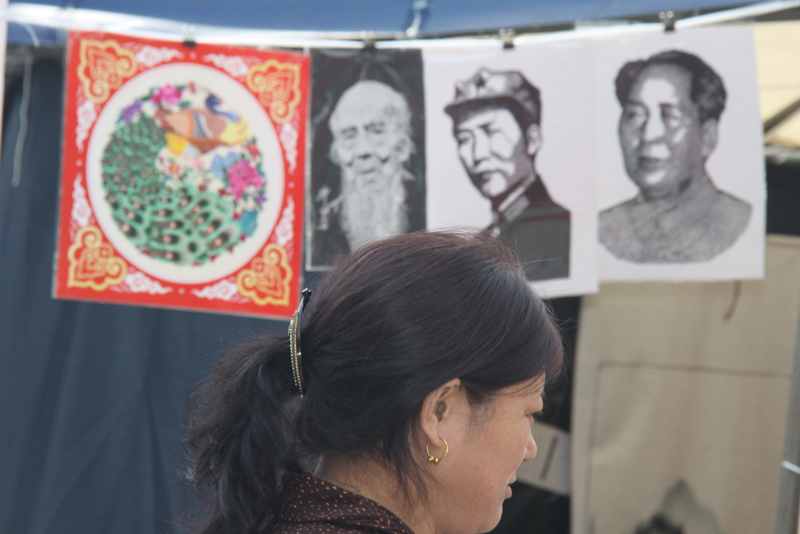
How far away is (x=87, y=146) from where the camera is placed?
6.16 ft

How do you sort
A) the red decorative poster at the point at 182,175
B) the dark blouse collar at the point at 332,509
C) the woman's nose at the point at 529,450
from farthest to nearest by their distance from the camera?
the red decorative poster at the point at 182,175 → the woman's nose at the point at 529,450 → the dark blouse collar at the point at 332,509

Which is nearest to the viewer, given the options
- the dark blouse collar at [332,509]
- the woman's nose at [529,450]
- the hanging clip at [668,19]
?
the dark blouse collar at [332,509]

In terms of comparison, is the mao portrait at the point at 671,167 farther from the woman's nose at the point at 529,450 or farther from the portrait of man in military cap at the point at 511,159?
the woman's nose at the point at 529,450

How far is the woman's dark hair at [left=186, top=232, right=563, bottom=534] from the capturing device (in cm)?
81

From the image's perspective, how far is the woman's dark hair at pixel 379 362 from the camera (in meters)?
0.81

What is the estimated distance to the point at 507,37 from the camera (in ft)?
6.74

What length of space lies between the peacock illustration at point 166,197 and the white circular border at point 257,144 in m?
0.02

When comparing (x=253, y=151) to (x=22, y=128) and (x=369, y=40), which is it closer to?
(x=369, y=40)

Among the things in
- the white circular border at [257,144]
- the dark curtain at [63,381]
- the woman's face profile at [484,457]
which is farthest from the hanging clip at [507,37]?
the woman's face profile at [484,457]

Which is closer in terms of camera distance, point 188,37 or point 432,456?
point 432,456

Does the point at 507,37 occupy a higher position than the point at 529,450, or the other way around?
the point at 507,37

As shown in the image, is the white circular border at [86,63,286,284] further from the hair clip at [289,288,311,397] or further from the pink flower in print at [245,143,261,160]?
the hair clip at [289,288,311,397]

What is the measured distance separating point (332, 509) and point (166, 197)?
51.4 inches

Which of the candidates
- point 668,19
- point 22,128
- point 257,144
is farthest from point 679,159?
point 22,128
